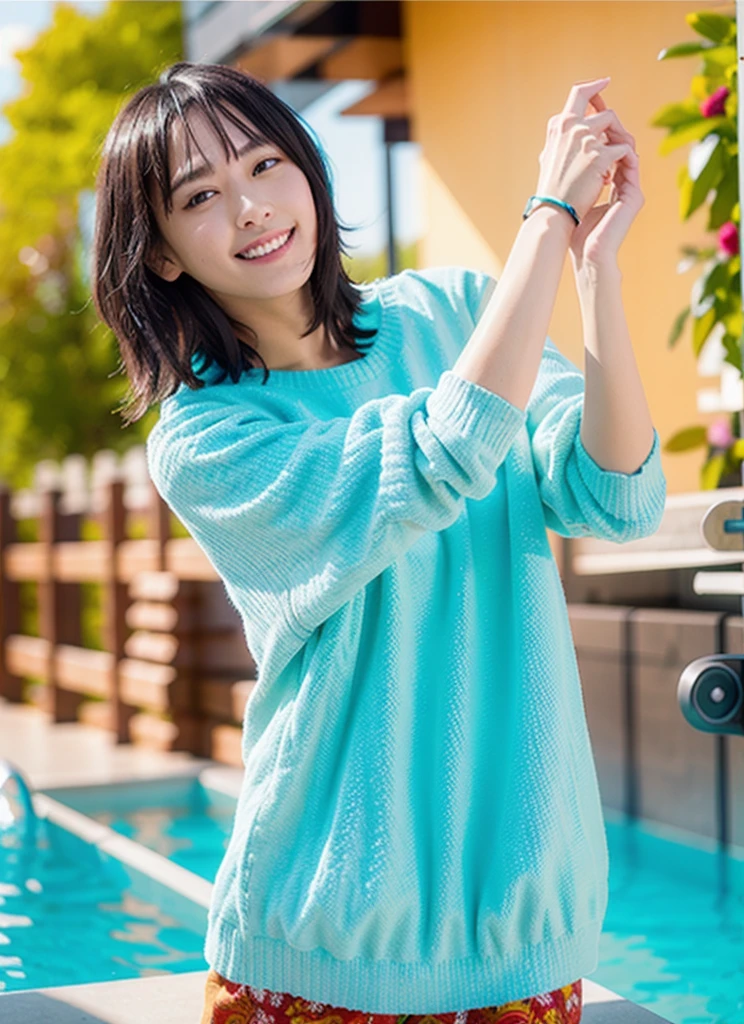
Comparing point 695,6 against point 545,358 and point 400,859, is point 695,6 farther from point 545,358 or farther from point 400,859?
point 400,859

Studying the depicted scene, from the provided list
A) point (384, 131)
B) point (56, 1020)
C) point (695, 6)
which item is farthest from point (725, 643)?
point (384, 131)

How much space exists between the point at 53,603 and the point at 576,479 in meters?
7.13

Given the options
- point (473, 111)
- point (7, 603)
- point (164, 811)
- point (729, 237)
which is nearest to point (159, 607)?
point (164, 811)

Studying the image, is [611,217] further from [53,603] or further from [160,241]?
[53,603]

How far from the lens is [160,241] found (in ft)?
4.97

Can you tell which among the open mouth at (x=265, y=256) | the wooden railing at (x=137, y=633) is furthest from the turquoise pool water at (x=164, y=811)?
the open mouth at (x=265, y=256)

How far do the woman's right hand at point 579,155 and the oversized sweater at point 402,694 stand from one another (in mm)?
198

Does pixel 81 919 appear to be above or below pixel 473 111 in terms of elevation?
below

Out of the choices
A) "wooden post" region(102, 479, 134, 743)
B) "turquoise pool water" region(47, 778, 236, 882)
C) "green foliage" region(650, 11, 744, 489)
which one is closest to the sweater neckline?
"green foliage" region(650, 11, 744, 489)

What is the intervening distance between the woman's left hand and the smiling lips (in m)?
0.30

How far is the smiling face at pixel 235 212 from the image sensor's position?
57.4 inches

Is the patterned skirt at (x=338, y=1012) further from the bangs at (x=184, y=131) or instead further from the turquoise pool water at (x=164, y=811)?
the turquoise pool water at (x=164, y=811)

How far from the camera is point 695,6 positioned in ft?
9.23

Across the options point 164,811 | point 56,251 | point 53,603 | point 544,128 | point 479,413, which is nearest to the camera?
point 479,413
